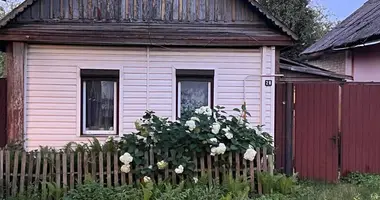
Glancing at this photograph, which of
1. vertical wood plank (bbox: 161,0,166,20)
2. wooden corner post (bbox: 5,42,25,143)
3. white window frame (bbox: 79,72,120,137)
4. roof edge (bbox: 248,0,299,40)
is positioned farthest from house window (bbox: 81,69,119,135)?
roof edge (bbox: 248,0,299,40)

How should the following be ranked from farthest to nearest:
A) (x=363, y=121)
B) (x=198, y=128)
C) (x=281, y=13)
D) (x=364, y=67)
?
1. (x=281, y=13)
2. (x=364, y=67)
3. (x=363, y=121)
4. (x=198, y=128)

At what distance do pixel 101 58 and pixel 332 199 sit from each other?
5.48m

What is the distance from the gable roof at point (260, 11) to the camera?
10078 mm

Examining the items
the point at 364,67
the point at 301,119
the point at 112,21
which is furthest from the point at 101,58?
the point at 364,67

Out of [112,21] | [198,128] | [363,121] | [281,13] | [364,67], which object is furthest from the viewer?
[281,13]

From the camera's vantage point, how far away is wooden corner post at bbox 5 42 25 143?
1020cm

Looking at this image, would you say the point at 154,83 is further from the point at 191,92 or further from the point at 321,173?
the point at 321,173

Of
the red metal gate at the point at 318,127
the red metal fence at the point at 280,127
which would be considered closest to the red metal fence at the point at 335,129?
the red metal gate at the point at 318,127

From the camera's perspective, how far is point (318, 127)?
10.1 metres

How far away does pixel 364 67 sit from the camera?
1421 cm

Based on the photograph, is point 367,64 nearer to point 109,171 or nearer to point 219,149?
Answer: point 219,149

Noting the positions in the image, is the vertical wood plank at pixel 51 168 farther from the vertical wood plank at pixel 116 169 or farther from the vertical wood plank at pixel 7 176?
the vertical wood plank at pixel 116 169

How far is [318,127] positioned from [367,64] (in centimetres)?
482

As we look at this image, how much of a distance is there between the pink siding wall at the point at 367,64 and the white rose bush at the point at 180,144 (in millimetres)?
6654
